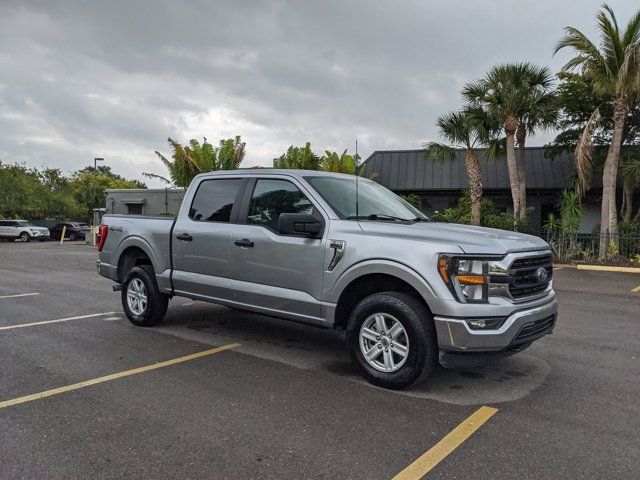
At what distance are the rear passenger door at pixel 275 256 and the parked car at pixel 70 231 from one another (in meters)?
34.7

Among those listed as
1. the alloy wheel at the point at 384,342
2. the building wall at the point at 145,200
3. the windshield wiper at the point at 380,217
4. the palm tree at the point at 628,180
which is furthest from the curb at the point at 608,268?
the building wall at the point at 145,200

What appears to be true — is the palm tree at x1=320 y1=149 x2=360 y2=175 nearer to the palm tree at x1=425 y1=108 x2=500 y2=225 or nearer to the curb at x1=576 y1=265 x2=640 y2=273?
the palm tree at x1=425 y1=108 x2=500 y2=225

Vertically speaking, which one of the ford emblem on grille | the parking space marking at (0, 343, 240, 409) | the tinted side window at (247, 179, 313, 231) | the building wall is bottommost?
the parking space marking at (0, 343, 240, 409)

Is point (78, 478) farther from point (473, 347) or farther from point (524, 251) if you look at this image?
point (524, 251)

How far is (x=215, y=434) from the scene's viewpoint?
135 inches

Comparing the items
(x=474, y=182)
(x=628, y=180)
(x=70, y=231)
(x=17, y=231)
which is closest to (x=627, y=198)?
(x=628, y=180)

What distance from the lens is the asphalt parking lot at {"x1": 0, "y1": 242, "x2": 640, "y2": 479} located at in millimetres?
3035

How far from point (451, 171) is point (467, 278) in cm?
1978

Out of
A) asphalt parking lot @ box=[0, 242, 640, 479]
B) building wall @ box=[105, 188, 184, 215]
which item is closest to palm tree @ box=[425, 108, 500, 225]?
asphalt parking lot @ box=[0, 242, 640, 479]

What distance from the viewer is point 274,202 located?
17.3 feet

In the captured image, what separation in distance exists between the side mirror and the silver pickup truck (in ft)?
0.04

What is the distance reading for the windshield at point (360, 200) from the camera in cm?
495

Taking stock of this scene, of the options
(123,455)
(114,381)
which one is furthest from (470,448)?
(114,381)

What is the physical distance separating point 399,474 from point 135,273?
4769 mm
